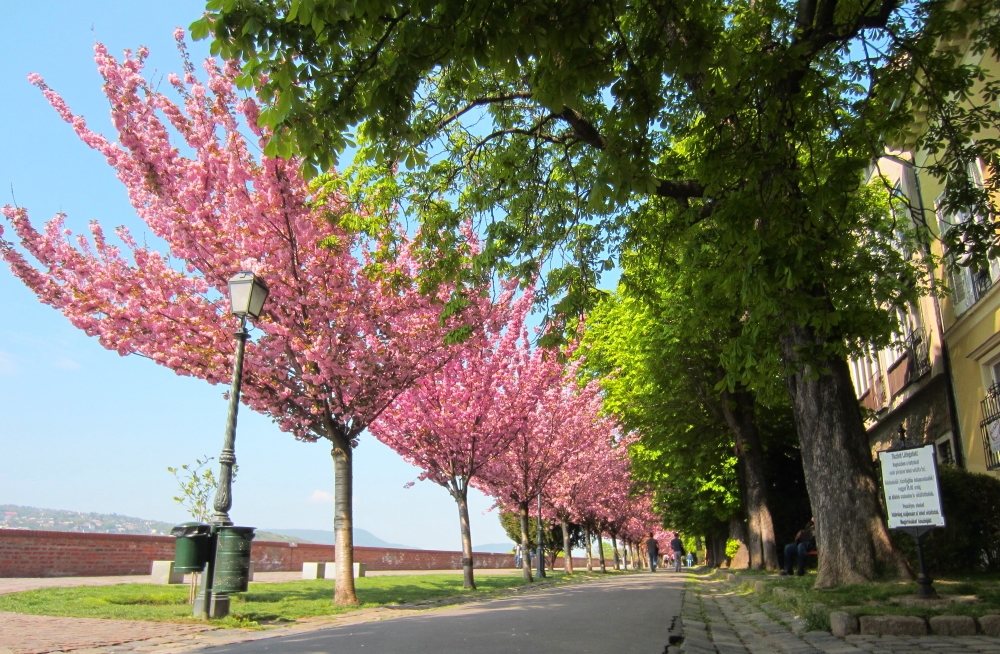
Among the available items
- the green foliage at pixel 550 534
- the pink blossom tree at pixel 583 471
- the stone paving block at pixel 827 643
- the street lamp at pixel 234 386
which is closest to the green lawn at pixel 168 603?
the street lamp at pixel 234 386

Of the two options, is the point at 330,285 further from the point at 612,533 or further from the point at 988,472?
the point at 612,533

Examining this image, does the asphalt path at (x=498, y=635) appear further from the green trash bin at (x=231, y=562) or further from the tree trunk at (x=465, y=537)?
the tree trunk at (x=465, y=537)

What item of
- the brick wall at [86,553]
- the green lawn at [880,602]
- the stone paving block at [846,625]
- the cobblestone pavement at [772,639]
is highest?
the brick wall at [86,553]

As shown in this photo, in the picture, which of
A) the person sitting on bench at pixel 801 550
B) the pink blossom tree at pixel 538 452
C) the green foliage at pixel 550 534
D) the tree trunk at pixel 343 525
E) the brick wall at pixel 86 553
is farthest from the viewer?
the green foliage at pixel 550 534

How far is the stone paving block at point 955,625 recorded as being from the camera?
20.0 feet

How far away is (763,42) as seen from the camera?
828 centimetres

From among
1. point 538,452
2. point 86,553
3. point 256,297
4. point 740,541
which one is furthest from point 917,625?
point 538,452

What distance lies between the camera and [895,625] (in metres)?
6.20

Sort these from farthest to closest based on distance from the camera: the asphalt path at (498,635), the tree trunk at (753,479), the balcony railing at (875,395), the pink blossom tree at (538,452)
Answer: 1. the pink blossom tree at (538,452)
2. the balcony railing at (875,395)
3. the tree trunk at (753,479)
4. the asphalt path at (498,635)

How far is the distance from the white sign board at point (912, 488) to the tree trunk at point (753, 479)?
11556mm

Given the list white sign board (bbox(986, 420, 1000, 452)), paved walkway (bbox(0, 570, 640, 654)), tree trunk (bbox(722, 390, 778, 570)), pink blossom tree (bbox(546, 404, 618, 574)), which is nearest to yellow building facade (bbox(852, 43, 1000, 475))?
white sign board (bbox(986, 420, 1000, 452))

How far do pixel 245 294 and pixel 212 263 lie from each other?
350 cm

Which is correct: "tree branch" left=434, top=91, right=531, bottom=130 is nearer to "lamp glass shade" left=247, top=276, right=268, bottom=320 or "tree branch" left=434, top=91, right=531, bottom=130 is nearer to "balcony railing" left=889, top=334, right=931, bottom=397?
"lamp glass shade" left=247, top=276, right=268, bottom=320

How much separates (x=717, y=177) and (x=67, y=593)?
40.7 ft
